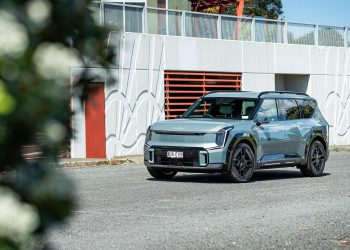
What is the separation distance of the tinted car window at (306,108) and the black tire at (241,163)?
7.55ft

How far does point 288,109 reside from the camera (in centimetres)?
1784

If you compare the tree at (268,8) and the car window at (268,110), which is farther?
the tree at (268,8)

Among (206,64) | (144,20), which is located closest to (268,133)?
(144,20)

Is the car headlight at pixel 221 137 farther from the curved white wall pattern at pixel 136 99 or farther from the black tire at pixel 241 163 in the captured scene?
the curved white wall pattern at pixel 136 99

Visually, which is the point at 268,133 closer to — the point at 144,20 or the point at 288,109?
the point at 288,109

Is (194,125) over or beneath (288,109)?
beneath

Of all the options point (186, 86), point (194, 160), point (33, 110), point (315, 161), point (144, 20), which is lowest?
point (315, 161)

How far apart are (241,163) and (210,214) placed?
525cm

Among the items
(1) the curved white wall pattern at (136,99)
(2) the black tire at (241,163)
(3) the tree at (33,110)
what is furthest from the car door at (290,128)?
(3) the tree at (33,110)

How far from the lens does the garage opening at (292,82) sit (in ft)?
124

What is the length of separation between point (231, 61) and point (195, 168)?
17800 millimetres

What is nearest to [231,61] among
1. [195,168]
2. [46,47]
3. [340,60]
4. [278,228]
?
[340,60]

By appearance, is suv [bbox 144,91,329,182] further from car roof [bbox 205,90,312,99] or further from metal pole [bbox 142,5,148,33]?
metal pole [bbox 142,5,148,33]

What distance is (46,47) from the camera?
1.89 metres
